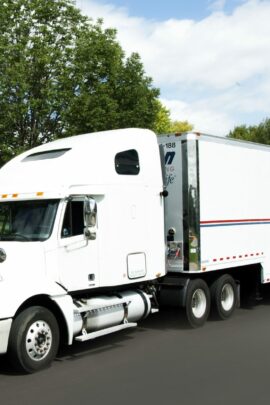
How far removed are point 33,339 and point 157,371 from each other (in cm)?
154

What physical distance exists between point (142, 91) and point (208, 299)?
30.3 ft

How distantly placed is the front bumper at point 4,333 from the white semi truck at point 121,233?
2cm

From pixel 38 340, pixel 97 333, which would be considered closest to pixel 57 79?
pixel 97 333

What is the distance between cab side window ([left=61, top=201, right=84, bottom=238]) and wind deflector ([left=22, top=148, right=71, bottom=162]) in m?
0.87

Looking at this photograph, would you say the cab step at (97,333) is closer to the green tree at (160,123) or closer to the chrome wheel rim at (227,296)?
the chrome wheel rim at (227,296)

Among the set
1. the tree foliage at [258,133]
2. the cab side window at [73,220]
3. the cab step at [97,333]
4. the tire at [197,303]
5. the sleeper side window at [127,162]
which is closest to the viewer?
the cab step at [97,333]

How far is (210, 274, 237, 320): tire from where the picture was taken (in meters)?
9.77

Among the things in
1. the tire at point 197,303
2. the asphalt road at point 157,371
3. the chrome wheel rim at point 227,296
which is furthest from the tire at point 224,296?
the asphalt road at point 157,371

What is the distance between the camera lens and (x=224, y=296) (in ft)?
33.2

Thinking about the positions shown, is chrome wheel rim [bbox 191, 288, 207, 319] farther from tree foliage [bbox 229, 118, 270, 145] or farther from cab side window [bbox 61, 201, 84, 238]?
tree foliage [bbox 229, 118, 270, 145]

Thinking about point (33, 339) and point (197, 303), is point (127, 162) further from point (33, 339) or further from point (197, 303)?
point (33, 339)

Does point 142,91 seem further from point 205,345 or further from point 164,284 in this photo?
point 205,345

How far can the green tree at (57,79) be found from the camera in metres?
15.1

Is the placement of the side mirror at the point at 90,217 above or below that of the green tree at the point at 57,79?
below
